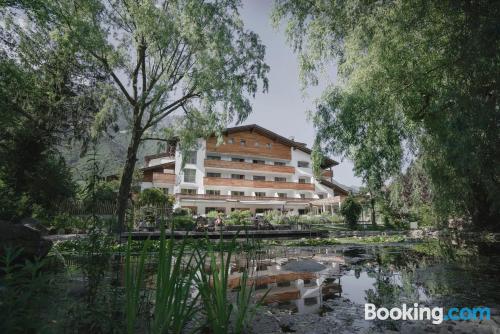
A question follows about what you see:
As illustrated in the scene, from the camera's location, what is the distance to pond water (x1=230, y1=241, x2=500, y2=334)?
10.5ft

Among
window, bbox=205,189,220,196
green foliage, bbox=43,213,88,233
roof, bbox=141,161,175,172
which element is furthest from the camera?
window, bbox=205,189,220,196

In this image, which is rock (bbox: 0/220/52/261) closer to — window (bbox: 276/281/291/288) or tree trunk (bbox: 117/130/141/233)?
Answer: window (bbox: 276/281/291/288)

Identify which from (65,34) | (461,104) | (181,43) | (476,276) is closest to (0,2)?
(65,34)

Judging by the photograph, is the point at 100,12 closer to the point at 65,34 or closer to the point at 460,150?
the point at 65,34

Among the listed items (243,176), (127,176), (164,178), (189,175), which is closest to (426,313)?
(127,176)

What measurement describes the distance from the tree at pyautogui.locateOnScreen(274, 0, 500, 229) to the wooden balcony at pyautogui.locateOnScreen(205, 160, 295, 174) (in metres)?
28.1

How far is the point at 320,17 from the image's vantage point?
9320 millimetres

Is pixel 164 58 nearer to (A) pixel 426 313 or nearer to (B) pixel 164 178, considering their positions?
(A) pixel 426 313

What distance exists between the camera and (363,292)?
4680mm

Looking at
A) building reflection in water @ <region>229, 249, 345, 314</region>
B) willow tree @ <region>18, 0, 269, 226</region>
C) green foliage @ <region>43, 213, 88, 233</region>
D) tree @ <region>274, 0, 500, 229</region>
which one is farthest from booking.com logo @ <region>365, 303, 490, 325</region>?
green foliage @ <region>43, 213, 88, 233</region>

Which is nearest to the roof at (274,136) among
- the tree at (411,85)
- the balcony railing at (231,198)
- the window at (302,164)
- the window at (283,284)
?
the window at (302,164)

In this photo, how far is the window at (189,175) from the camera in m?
35.8

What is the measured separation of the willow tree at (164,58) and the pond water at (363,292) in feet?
33.1

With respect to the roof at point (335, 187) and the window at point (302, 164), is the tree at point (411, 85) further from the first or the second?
the window at point (302, 164)
